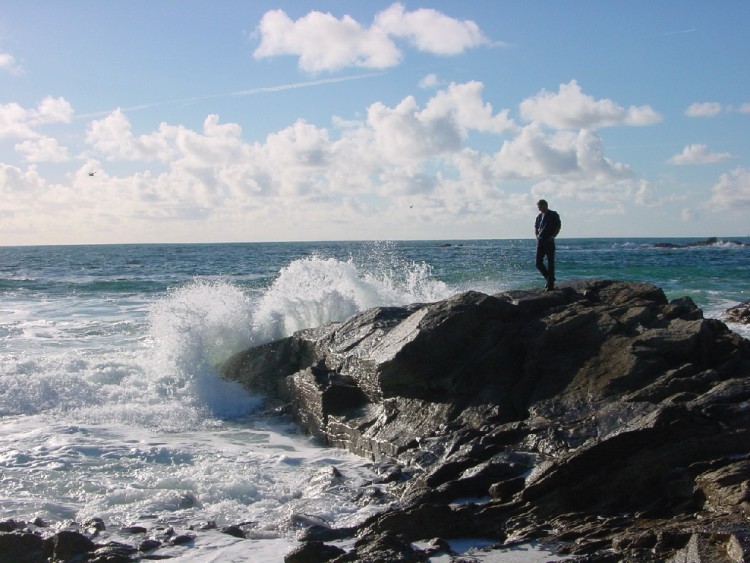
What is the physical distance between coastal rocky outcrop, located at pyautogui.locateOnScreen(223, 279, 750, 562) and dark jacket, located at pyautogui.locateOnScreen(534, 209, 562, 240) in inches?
36.4

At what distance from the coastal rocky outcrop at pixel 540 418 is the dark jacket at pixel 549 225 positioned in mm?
924

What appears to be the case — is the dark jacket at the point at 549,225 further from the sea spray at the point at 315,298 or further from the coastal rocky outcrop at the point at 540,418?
the sea spray at the point at 315,298

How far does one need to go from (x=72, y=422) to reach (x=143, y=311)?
12809 mm

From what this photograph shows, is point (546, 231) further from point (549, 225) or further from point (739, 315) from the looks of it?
point (739, 315)

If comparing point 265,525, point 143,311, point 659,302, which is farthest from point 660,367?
point 143,311

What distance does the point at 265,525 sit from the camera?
21.9 feet

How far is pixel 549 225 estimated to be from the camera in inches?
458

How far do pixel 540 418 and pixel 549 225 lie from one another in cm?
449

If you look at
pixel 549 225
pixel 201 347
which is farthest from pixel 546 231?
pixel 201 347

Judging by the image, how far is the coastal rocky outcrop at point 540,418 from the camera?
564 cm

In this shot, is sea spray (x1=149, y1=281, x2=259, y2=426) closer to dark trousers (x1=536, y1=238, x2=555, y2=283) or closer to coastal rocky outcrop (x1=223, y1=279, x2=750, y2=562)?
coastal rocky outcrop (x1=223, y1=279, x2=750, y2=562)

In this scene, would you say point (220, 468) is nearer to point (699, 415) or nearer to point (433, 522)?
point (433, 522)

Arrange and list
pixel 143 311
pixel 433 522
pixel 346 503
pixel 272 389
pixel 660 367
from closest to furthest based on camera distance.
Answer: pixel 433 522 < pixel 346 503 < pixel 660 367 < pixel 272 389 < pixel 143 311

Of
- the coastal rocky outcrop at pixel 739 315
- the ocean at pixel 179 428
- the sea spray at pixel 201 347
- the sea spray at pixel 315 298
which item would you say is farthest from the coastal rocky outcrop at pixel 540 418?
the coastal rocky outcrop at pixel 739 315
